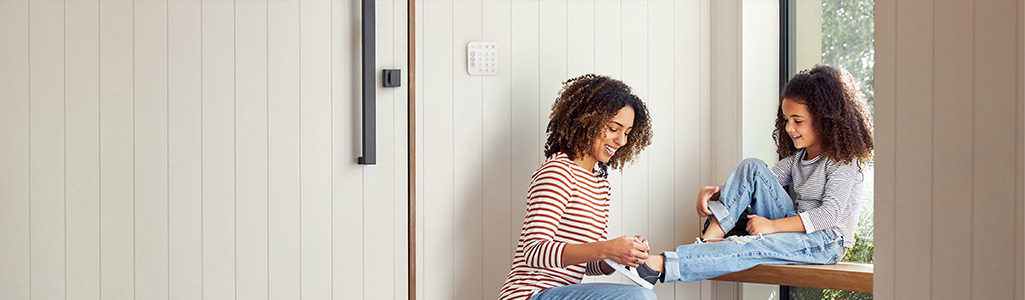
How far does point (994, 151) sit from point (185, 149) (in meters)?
1.69

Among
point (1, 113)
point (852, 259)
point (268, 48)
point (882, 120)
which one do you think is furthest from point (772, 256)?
point (1, 113)

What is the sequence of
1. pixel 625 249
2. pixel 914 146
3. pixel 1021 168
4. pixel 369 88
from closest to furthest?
pixel 1021 168, pixel 914 146, pixel 625 249, pixel 369 88

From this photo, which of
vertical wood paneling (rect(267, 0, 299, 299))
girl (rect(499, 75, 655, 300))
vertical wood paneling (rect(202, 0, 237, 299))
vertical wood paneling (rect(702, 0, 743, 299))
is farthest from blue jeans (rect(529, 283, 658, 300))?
vertical wood paneling (rect(202, 0, 237, 299))

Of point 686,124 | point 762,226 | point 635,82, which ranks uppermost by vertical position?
point 635,82

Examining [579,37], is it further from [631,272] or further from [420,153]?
[631,272]

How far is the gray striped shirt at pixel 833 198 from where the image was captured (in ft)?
5.62

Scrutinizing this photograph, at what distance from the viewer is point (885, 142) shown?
0.89 m

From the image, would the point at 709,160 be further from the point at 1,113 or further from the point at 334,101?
the point at 1,113

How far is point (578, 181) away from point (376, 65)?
60 centimetres

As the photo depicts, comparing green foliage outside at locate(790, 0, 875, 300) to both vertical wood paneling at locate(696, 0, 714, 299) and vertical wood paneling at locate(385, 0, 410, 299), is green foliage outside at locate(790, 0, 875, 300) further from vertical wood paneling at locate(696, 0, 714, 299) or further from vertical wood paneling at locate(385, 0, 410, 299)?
vertical wood paneling at locate(385, 0, 410, 299)

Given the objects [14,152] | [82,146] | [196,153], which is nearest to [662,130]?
[196,153]

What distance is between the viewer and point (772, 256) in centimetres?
175

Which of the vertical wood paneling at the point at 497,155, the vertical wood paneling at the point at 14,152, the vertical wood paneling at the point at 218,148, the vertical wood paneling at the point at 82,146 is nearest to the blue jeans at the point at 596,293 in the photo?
the vertical wood paneling at the point at 497,155

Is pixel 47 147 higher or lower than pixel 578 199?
higher
